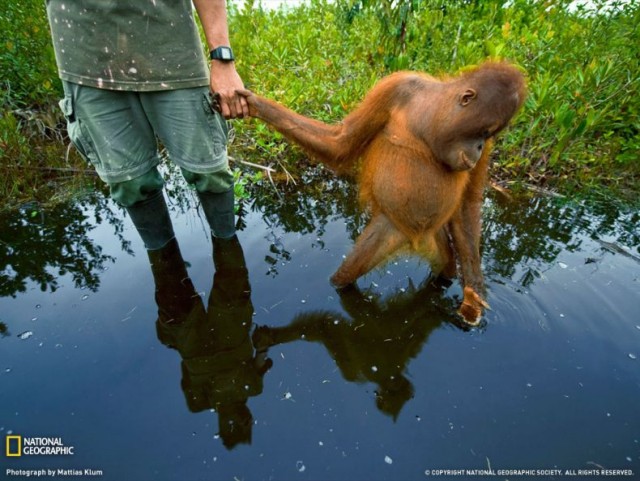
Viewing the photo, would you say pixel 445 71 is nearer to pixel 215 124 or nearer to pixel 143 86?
pixel 215 124

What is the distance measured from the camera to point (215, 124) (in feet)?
6.69

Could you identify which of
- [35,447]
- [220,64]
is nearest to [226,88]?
[220,64]

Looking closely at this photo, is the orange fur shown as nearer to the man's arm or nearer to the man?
the man's arm

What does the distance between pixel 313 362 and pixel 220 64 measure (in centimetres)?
161

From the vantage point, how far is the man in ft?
5.41

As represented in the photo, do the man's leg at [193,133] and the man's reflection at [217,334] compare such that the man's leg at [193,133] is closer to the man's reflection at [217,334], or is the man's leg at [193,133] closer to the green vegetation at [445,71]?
the man's reflection at [217,334]

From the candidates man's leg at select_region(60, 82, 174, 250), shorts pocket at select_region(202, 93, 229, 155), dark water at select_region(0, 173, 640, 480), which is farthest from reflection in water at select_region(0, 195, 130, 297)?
shorts pocket at select_region(202, 93, 229, 155)

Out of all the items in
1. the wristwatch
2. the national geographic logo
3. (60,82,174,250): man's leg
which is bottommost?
the national geographic logo

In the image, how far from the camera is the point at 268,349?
6.51 feet

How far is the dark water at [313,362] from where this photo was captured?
153cm

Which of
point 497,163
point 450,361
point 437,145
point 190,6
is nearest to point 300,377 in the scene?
point 450,361

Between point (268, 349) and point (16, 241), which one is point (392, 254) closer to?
point (268, 349)

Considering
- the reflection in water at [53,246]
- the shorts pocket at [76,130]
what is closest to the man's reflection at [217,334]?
the reflection in water at [53,246]

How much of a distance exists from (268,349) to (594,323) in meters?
1.91
